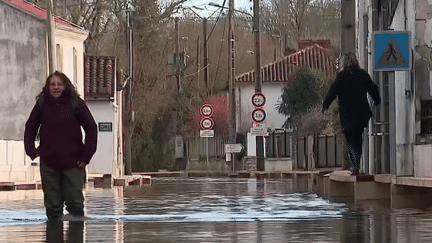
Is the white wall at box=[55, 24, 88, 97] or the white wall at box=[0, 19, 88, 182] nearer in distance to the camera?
the white wall at box=[0, 19, 88, 182]

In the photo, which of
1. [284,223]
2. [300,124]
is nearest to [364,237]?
[284,223]

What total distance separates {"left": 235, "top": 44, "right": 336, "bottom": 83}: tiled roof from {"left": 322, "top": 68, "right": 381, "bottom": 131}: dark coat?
214 ft

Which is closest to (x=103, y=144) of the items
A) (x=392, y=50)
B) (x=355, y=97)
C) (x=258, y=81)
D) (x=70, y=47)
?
(x=258, y=81)

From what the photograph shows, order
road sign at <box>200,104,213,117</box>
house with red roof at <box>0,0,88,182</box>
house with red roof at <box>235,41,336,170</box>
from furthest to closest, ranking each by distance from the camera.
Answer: house with red roof at <box>235,41,336,170</box> < road sign at <box>200,104,213,117</box> < house with red roof at <box>0,0,88,182</box>

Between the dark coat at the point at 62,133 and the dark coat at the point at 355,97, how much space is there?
5412 millimetres

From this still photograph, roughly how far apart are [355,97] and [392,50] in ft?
4.92

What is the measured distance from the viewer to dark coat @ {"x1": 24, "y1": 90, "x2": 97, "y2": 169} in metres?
13.9

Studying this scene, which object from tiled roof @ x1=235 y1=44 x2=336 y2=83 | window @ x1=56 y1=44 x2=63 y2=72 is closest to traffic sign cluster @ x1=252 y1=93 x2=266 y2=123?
window @ x1=56 y1=44 x2=63 y2=72

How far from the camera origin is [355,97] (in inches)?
723

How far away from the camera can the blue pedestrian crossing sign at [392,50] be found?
55.9ft

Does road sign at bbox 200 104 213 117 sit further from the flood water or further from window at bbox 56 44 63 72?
the flood water

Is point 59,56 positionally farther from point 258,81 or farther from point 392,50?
point 392,50

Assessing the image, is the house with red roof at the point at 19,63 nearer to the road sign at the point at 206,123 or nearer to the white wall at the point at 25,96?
the white wall at the point at 25,96

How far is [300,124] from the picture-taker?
74938mm
